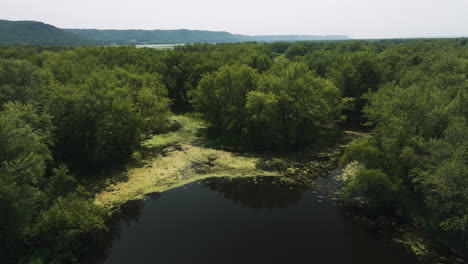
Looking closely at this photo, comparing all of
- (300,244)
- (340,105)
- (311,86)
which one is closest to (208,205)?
(300,244)

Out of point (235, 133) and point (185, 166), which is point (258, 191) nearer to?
point (185, 166)

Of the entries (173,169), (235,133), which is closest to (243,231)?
(173,169)

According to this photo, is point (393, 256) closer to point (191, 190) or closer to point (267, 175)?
point (267, 175)

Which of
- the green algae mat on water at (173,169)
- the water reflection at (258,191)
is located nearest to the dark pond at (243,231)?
the water reflection at (258,191)

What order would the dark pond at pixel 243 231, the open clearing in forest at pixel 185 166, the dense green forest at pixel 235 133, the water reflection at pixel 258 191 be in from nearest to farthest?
the dense green forest at pixel 235 133 < the dark pond at pixel 243 231 < the water reflection at pixel 258 191 < the open clearing in forest at pixel 185 166

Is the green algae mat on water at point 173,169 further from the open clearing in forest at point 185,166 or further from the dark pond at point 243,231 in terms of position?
the dark pond at point 243,231
